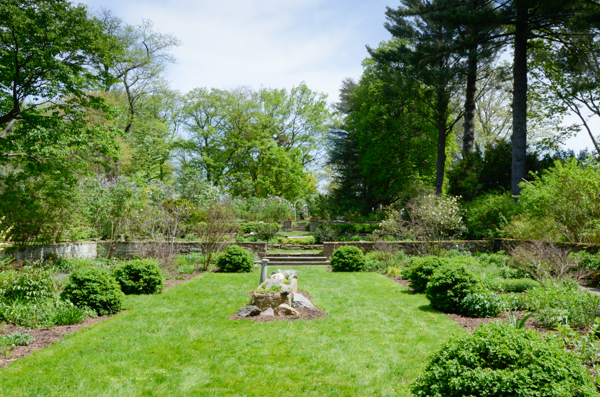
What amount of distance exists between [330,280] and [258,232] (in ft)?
25.6

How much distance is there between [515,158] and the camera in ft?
51.3

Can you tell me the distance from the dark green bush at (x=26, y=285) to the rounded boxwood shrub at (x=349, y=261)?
842 centimetres

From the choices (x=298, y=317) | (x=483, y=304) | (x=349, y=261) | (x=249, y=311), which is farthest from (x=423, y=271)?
(x=249, y=311)

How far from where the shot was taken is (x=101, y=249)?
13469 mm

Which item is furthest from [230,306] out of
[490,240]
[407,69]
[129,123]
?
[129,123]

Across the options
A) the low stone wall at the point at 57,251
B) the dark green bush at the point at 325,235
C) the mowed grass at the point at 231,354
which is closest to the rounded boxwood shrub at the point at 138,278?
the mowed grass at the point at 231,354

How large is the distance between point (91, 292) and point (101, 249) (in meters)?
Answer: 7.51

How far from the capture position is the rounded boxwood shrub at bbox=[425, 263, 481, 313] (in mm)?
6953

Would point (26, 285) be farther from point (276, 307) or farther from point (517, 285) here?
point (517, 285)

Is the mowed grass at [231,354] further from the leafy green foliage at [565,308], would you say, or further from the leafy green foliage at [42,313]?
the leafy green foliage at [565,308]

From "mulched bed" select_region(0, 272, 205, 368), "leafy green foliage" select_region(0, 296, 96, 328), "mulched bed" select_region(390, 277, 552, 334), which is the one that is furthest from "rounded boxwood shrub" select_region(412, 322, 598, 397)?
"leafy green foliage" select_region(0, 296, 96, 328)

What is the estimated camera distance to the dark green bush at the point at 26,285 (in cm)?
643

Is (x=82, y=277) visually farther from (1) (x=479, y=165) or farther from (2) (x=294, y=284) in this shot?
(1) (x=479, y=165)

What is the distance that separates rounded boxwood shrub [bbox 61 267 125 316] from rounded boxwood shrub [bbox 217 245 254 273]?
5338 millimetres
